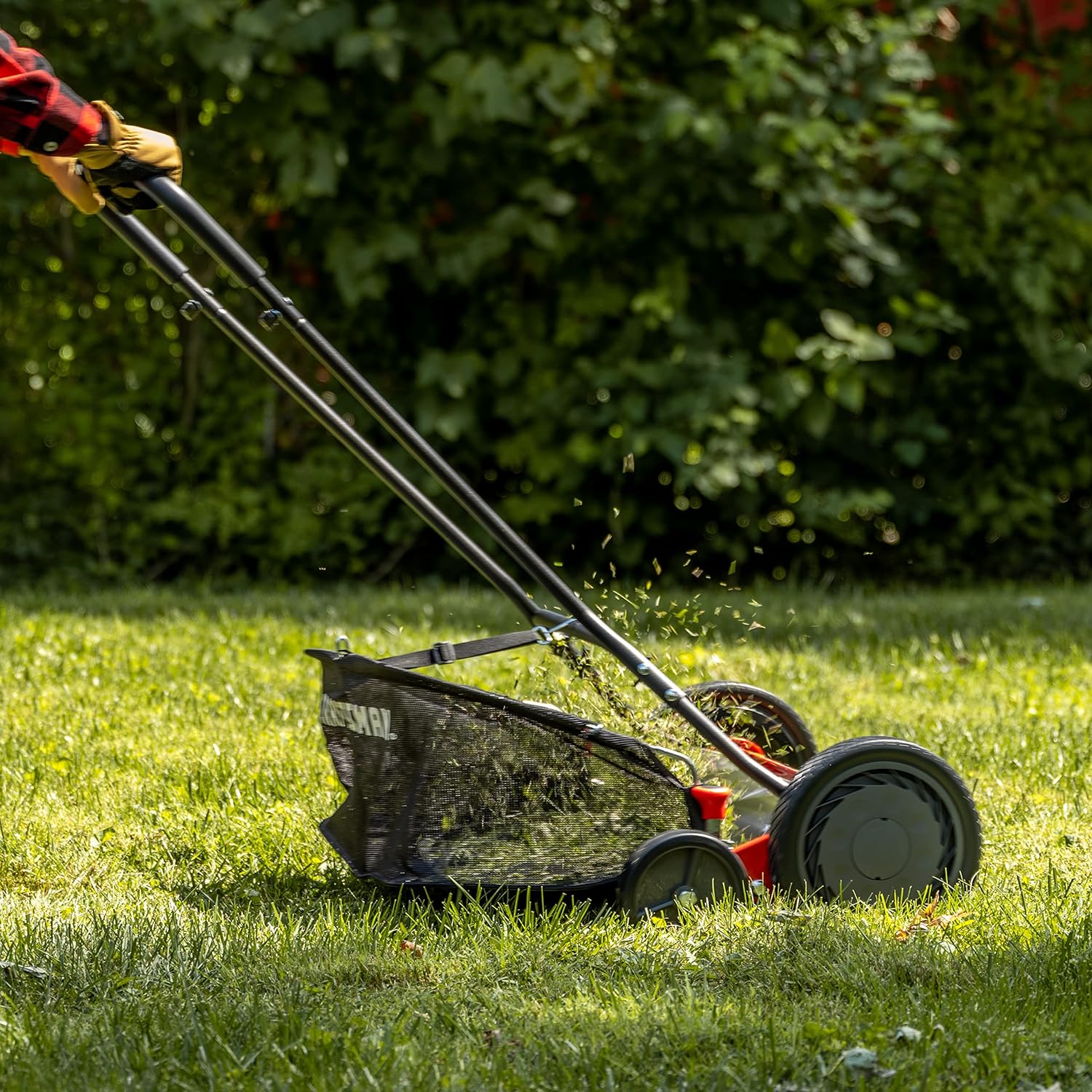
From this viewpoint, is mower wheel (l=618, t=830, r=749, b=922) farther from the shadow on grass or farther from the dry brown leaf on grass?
the dry brown leaf on grass

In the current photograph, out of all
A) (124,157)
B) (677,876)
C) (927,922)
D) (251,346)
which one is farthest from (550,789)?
(124,157)

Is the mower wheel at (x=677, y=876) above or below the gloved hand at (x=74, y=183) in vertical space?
below

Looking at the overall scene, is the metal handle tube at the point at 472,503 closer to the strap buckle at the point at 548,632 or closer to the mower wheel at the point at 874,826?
the strap buckle at the point at 548,632

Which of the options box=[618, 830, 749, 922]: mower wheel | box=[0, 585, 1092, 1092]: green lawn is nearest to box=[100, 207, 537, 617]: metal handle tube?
box=[0, 585, 1092, 1092]: green lawn

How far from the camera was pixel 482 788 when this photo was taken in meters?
2.75

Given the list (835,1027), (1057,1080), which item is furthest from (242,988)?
(1057,1080)

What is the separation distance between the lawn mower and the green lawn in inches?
3.3

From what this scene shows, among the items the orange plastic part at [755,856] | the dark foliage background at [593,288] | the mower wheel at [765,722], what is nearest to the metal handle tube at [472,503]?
the orange plastic part at [755,856]

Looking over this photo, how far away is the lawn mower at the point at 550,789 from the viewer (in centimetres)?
273

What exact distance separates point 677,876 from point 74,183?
169 cm

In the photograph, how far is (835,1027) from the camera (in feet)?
7.48

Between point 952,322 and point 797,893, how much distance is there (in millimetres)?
5031

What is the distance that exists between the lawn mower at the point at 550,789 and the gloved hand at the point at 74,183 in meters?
0.04

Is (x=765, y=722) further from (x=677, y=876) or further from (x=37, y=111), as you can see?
(x=37, y=111)
